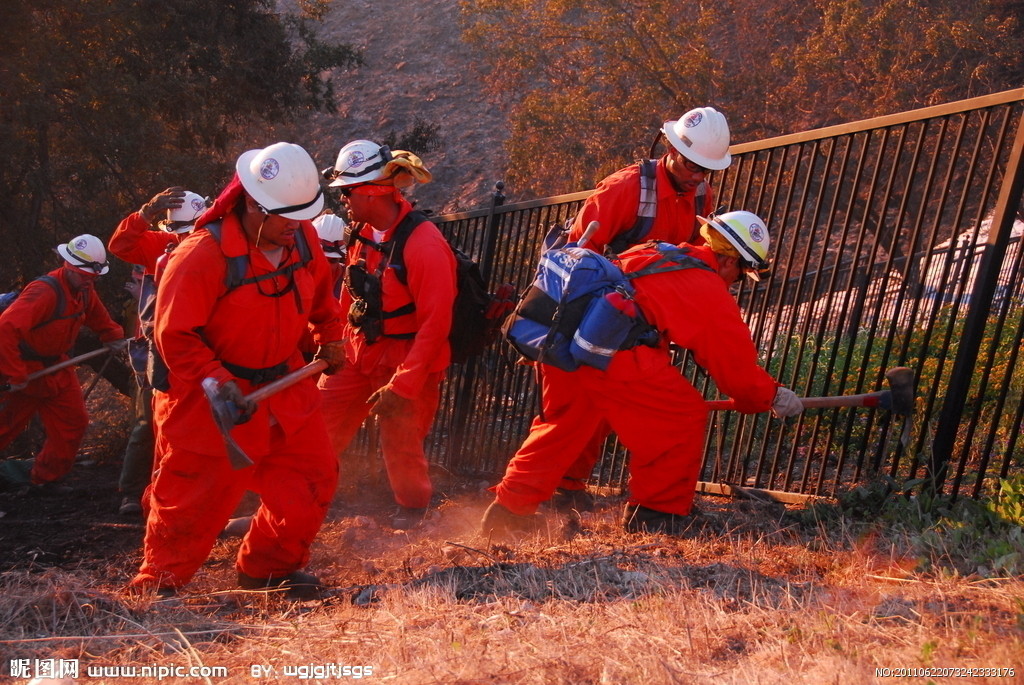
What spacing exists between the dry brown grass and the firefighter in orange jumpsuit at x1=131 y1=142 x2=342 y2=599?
26 centimetres

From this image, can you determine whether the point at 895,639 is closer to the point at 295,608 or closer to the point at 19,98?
the point at 295,608

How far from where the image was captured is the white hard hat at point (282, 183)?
4387 millimetres

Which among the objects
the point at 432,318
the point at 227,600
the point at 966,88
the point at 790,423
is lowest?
the point at 227,600

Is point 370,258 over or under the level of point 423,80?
under

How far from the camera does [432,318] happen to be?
224 inches

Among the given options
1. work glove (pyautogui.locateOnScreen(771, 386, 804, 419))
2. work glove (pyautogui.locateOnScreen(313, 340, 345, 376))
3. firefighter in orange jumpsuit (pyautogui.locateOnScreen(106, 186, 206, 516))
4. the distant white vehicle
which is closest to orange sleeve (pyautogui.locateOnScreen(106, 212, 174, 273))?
firefighter in orange jumpsuit (pyautogui.locateOnScreen(106, 186, 206, 516))

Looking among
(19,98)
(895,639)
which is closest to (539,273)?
(895,639)

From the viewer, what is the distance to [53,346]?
9.20 m

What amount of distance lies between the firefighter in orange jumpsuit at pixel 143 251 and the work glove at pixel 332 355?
1.90m

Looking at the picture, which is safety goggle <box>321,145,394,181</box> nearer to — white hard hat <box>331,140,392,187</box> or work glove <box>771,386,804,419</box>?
white hard hat <box>331,140,392,187</box>

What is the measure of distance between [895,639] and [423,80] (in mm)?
29021

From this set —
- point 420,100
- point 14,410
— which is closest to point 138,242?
point 14,410

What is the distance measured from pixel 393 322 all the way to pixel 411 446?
30.6 inches

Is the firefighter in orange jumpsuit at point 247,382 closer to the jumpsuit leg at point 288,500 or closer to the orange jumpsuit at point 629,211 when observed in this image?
the jumpsuit leg at point 288,500
